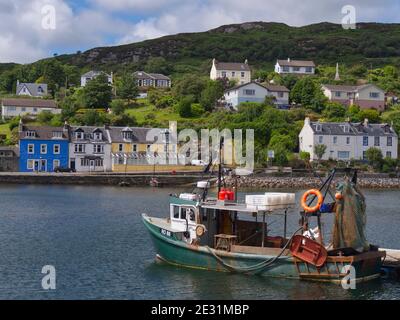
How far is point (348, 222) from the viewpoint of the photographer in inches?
1064

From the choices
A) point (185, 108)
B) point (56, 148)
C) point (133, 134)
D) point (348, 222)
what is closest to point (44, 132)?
point (56, 148)

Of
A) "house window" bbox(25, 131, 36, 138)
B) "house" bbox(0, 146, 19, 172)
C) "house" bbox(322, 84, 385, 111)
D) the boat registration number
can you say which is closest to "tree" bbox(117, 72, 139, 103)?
"house" bbox(322, 84, 385, 111)

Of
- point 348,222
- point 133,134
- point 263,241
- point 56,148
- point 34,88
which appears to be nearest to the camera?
point 348,222

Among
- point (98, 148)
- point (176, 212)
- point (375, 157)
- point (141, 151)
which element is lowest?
point (176, 212)

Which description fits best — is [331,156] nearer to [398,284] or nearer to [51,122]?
[51,122]

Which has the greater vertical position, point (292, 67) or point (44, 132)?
point (292, 67)

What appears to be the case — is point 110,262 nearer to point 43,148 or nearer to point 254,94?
point 43,148

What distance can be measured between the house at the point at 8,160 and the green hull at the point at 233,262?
5694 centimetres

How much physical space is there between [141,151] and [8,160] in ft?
55.8

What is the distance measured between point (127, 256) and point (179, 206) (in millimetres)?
4273

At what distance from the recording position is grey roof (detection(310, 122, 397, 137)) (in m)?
89.6

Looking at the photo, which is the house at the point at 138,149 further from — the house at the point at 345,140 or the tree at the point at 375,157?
the tree at the point at 375,157

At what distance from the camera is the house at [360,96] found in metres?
113

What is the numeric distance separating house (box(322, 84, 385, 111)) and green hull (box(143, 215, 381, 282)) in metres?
88.0
